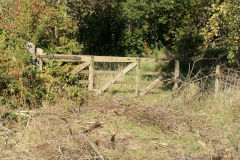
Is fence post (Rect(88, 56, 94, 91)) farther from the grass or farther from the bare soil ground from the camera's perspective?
the bare soil ground

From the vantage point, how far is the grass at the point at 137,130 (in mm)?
5548

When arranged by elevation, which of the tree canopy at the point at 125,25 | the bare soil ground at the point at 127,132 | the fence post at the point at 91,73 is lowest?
the bare soil ground at the point at 127,132

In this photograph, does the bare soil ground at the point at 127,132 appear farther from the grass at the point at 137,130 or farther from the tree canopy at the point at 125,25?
the tree canopy at the point at 125,25

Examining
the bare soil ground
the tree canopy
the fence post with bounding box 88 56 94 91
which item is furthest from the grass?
the tree canopy

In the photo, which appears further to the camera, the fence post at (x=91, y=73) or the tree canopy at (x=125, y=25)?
the tree canopy at (x=125, y=25)

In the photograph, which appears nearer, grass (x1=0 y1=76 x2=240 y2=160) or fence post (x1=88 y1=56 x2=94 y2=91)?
grass (x1=0 y1=76 x2=240 y2=160)

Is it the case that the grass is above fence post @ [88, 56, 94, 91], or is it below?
below

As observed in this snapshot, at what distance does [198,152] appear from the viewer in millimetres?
5887

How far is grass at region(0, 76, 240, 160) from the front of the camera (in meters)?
5.55

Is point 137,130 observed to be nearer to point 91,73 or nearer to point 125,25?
point 91,73

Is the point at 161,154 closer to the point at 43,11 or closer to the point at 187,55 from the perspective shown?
the point at 43,11

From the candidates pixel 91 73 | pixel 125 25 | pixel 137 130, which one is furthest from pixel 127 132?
pixel 125 25

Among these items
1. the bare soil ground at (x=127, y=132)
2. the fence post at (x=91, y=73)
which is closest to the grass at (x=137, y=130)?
the bare soil ground at (x=127, y=132)

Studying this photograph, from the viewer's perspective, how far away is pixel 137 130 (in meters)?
7.08
